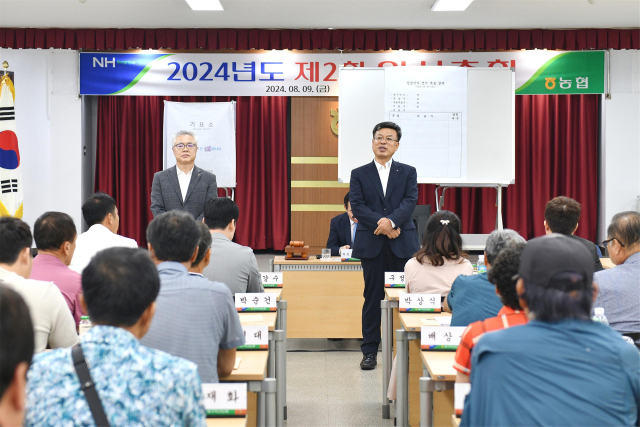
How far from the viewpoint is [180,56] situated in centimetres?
673

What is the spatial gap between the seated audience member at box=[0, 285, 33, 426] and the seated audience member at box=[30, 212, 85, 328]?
58.0 inches

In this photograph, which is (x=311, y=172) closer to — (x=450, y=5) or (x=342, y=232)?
(x=450, y=5)

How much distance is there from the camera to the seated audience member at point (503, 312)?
155 cm

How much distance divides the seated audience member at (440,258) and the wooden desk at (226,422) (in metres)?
1.54

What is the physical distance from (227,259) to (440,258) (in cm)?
104

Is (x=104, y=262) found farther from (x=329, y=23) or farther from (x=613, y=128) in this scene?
(x=613, y=128)

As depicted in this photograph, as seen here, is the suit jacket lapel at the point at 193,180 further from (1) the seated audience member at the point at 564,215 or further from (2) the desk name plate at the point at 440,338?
(2) the desk name plate at the point at 440,338

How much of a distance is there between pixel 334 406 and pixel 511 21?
15.7 ft

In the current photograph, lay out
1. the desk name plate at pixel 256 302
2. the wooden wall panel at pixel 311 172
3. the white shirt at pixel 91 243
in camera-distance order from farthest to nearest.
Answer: the wooden wall panel at pixel 311 172
the white shirt at pixel 91 243
the desk name plate at pixel 256 302

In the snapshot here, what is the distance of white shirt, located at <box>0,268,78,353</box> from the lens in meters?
1.78

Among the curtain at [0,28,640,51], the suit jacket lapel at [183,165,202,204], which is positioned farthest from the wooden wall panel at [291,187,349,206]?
the suit jacket lapel at [183,165,202,204]

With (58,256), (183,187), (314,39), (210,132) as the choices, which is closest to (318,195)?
(210,132)

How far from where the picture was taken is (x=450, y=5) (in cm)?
570

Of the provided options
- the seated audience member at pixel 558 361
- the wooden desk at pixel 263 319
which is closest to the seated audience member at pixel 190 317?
the wooden desk at pixel 263 319
